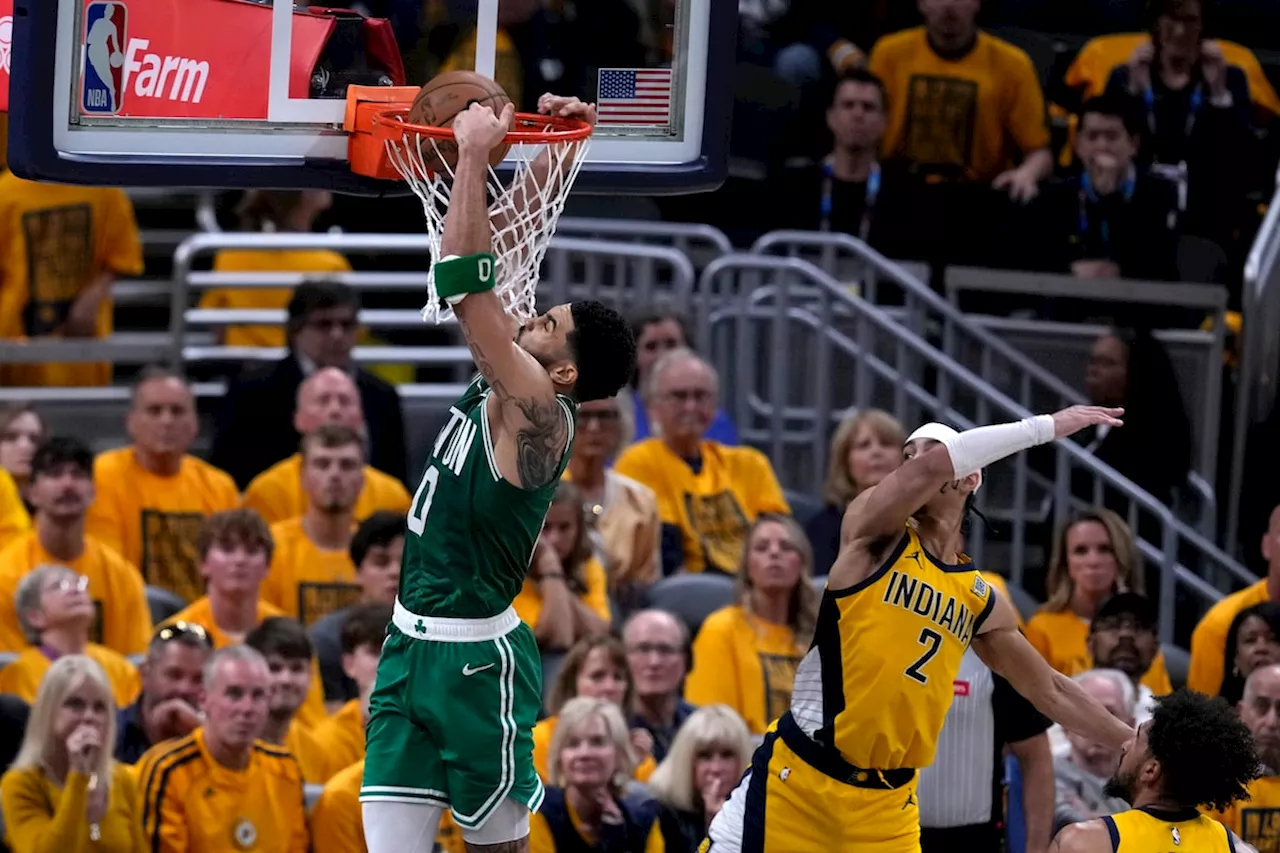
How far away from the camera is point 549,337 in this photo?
6.14 metres

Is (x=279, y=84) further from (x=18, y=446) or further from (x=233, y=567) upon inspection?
(x=18, y=446)

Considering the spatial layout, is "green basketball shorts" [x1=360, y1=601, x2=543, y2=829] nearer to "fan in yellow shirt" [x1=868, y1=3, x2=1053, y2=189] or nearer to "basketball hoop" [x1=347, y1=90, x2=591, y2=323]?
"basketball hoop" [x1=347, y1=90, x2=591, y2=323]

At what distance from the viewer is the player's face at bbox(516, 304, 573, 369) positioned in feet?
20.1

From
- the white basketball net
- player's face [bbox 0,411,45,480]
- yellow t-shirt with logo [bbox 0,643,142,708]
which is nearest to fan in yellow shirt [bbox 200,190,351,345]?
player's face [bbox 0,411,45,480]

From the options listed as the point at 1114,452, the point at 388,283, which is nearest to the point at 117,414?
the point at 388,283

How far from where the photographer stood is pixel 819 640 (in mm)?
6500

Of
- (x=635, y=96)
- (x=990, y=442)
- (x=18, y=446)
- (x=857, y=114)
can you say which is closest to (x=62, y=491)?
(x=18, y=446)

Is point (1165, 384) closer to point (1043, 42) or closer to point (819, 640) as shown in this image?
point (1043, 42)

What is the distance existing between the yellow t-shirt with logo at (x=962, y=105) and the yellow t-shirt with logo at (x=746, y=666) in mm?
3834

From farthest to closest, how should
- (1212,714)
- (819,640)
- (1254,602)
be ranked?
1. (1254,602)
2. (819,640)
3. (1212,714)

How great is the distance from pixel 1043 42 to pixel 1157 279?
2.46 meters

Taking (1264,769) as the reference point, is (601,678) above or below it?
above

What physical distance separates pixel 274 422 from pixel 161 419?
30.3 inches

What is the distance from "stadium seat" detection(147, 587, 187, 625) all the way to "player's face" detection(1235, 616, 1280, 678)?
4420 mm
